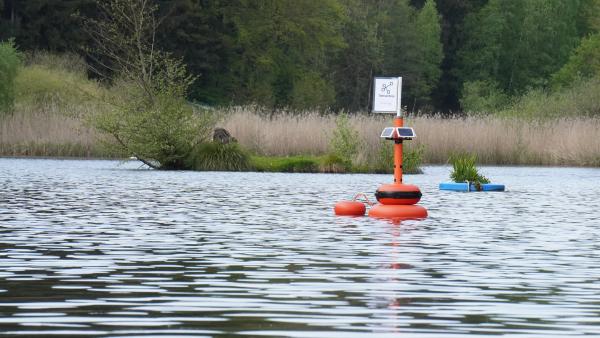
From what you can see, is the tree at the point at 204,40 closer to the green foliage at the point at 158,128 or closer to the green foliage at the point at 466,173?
the green foliage at the point at 158,128

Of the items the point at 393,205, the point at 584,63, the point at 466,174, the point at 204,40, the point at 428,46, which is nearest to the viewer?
the point at 393,205

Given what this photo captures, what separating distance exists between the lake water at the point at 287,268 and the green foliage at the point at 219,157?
16.8 m

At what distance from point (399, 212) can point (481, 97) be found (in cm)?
8321

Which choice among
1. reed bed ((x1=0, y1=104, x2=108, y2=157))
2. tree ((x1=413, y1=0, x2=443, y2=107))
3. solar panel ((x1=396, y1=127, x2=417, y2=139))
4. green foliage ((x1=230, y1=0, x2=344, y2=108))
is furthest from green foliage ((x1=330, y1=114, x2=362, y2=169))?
tree ((x1=413, y1=0, x2=443, y2=107))

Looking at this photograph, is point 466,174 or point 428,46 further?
point 428,46

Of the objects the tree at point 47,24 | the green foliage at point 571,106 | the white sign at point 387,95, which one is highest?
the tree at point 47,24

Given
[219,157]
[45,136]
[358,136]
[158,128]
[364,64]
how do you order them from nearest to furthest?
[158,128] < [219,157] < [358,136] < [45,136] < [364,64]

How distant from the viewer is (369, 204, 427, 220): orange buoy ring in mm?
22219

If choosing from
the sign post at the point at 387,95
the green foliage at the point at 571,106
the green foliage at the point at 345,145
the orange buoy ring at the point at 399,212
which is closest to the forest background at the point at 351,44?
the green foliage at the point at 571,106

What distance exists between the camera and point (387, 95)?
1032 inches

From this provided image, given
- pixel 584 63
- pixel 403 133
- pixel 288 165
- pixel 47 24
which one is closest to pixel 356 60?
pixel 584 63

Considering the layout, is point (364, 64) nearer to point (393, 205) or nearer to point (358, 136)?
point (358, 136)

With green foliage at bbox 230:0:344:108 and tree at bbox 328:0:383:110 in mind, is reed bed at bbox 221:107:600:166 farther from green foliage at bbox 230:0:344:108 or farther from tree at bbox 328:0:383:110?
tree at bbox 328:0:383:110

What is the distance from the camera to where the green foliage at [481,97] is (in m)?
102
